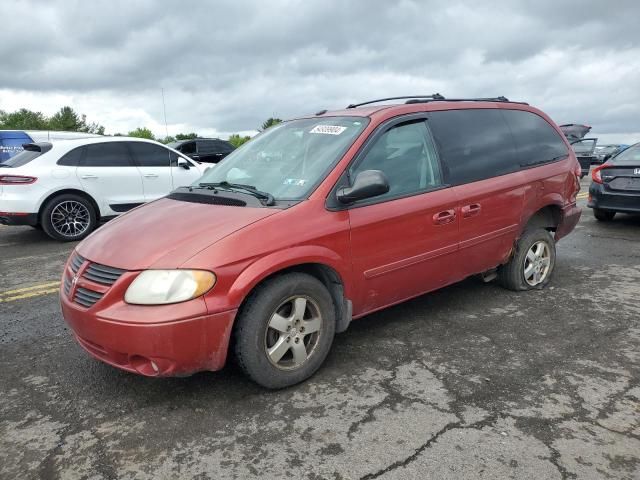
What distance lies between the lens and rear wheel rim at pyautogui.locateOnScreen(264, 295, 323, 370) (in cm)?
298

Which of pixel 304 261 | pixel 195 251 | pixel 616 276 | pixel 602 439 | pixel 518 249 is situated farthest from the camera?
pixel 616 276

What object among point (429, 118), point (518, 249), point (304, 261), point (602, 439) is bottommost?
point (602, 439)

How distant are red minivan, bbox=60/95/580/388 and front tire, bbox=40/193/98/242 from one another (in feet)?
15.2

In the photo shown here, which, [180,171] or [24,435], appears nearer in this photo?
[24,435]

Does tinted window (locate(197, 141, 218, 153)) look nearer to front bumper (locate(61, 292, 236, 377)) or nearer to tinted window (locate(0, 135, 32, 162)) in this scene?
tinted window (locate(0, 135, 32, 162))

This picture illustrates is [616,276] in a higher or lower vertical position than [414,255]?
lower

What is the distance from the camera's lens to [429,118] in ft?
13.1

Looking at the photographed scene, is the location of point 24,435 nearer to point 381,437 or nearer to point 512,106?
point 381,437

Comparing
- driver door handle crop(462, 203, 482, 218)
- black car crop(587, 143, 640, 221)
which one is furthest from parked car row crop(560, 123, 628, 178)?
driver door handle crop(462, 203, 482, 218)

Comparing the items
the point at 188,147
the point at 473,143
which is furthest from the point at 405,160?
the point at 188,147

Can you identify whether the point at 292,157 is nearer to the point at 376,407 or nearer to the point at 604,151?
the point at 376,407

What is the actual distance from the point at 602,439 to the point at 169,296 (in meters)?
2.24

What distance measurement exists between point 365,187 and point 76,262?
181cm

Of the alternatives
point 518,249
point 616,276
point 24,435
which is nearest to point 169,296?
point 24,435
